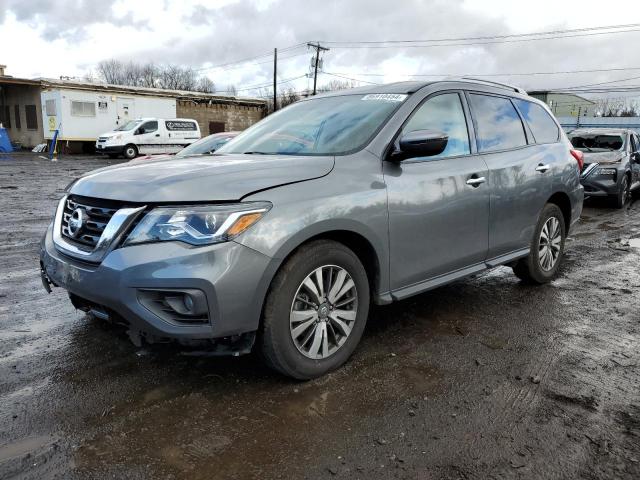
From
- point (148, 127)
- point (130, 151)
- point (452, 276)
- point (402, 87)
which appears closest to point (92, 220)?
point (402, 87)

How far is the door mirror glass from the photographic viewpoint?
323 centimetres

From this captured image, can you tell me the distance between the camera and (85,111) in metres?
28.8

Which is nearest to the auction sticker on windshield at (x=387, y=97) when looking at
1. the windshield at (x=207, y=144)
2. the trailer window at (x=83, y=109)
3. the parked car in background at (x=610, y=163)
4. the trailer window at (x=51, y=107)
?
the windshield at (x=207, y=144)

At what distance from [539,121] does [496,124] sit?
0.94 meters

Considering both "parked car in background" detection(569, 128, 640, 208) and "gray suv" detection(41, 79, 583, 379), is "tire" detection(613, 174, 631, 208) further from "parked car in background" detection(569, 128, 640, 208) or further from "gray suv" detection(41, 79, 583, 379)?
"gray suv" detection(41, 79, 583, 379)

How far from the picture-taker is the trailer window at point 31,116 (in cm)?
2998

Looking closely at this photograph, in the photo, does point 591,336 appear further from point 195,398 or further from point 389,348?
point 195,398

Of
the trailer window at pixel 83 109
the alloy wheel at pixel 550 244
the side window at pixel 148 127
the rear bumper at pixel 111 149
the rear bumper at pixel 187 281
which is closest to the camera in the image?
the rear bumper at pixel 187 281

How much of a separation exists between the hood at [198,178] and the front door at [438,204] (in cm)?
61

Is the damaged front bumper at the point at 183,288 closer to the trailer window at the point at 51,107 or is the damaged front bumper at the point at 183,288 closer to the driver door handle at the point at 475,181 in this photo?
the driver door handle at the point at 475,181

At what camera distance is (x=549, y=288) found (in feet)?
16.9

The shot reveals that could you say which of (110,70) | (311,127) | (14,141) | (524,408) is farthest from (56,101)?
(110,70)

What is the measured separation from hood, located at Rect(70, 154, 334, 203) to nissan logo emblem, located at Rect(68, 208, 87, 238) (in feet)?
0.36

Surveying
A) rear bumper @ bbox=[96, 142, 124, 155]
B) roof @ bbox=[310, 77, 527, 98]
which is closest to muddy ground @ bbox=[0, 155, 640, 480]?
roof @ bbox=[310, 77, 527, 98]
